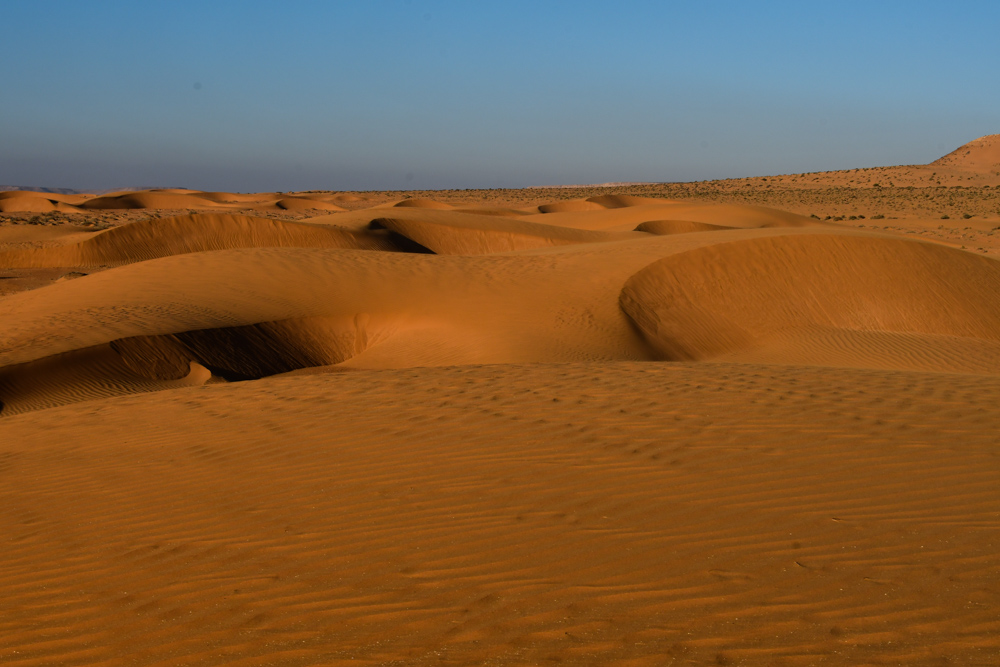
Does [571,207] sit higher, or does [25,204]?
[25,204]

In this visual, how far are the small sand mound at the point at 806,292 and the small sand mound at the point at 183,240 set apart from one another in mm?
14236

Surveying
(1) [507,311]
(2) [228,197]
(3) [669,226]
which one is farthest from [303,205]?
(1) [507,311]

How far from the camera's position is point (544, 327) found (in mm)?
14453

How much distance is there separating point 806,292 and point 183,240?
65.5 ft

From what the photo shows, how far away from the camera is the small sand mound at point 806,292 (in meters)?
15.7

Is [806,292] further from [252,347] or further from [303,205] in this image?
[303,205]

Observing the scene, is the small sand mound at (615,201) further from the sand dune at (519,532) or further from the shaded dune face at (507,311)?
the sand dune at (519,532)

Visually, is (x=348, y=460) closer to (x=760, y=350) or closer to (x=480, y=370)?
(x=480, y=370)

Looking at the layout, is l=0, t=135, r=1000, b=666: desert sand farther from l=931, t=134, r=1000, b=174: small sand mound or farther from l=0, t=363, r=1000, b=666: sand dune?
l=931, t=134, r=1000, b=174: small sand mound

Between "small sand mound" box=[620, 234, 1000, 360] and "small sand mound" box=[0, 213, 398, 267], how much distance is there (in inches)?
560

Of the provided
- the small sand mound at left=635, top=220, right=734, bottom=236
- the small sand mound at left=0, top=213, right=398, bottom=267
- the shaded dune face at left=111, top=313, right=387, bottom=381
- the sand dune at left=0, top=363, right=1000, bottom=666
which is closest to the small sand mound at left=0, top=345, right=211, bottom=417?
the shaded dune face at left=111, top=313, right=387, bottom=381

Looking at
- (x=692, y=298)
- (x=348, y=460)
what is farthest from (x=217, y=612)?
(x=692, y=298)

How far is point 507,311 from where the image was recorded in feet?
50.3

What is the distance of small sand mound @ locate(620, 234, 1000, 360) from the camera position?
1566 centimetres
